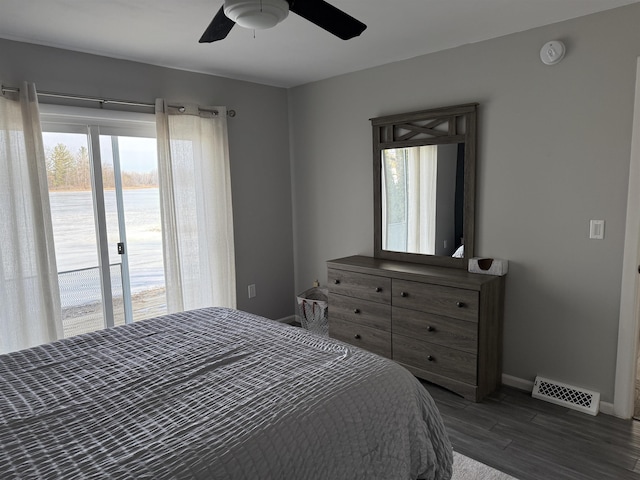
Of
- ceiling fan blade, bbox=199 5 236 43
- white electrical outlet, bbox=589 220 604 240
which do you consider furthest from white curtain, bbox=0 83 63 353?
white electrical outlet, bbox=589 220 604 240

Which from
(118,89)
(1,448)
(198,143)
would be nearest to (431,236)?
(198,143)

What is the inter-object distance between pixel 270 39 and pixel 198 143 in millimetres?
1155

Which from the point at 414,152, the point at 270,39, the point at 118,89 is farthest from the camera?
the point at 414,152

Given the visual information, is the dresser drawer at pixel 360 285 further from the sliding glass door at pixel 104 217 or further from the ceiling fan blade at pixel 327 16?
the ceiling fan blade at pixel 327 16

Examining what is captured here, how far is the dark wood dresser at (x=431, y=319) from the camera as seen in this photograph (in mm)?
2863

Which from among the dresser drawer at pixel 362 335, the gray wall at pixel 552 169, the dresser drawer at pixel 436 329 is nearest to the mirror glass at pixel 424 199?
the gray wall at pixel 552 169

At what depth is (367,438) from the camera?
1.49 metres

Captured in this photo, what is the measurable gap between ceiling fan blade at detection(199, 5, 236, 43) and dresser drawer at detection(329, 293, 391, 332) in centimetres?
219

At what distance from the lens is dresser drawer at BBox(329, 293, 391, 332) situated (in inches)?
131

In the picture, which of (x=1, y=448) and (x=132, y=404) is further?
(x=132, y=404)

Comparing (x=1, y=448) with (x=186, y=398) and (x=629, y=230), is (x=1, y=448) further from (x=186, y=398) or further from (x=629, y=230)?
(x=629, y=230)

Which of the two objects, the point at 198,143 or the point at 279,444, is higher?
the point at 198,143

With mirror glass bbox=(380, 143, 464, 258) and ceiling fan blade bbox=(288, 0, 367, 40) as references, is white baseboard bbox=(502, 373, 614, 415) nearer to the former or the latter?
mirror glass bbox=(380, 143, 464, 258)

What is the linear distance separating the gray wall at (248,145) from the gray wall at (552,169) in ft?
4.40
